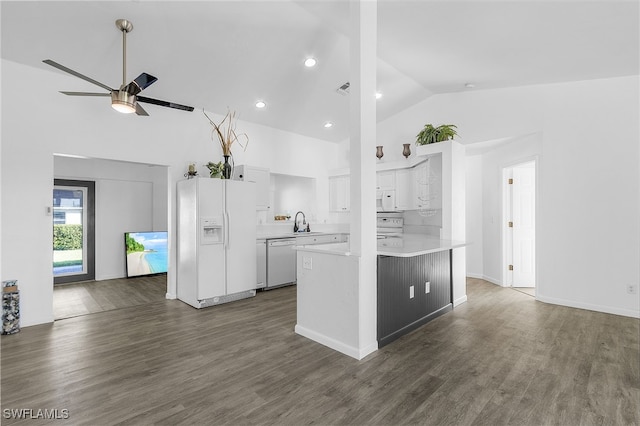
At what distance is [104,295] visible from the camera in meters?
4.89

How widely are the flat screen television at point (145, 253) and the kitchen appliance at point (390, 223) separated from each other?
447 centimetres

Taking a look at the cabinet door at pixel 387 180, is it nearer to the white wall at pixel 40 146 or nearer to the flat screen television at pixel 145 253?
the white wall at pixel 40 146

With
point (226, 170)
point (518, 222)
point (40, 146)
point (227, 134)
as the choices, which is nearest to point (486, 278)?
point (518, 222)

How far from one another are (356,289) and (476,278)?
423cm

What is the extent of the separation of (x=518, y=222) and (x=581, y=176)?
1456 mm

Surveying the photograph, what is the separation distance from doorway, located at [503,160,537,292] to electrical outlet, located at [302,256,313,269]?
3874mm

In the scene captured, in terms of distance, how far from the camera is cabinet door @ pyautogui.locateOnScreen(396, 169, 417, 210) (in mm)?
5598

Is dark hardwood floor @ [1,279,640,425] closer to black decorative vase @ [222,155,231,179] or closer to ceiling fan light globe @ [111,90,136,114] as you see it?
black decorative vase @ [222,155,231,179]

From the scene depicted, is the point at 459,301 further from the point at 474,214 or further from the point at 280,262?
the point at 280,262

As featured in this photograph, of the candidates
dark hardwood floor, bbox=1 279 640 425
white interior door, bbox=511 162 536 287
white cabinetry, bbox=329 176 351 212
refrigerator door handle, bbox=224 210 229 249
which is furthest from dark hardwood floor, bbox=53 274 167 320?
white interior door, bbox=511 162 536 287

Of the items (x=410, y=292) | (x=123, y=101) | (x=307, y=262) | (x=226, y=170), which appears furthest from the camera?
(x=226, y=170)

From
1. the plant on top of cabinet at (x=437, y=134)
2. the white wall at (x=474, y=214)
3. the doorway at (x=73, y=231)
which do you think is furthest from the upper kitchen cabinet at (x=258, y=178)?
the white wall at (x=474, y=214)

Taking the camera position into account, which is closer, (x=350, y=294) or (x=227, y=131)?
(x=350, y=294)

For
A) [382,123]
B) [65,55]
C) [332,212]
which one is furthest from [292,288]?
[65,55]
